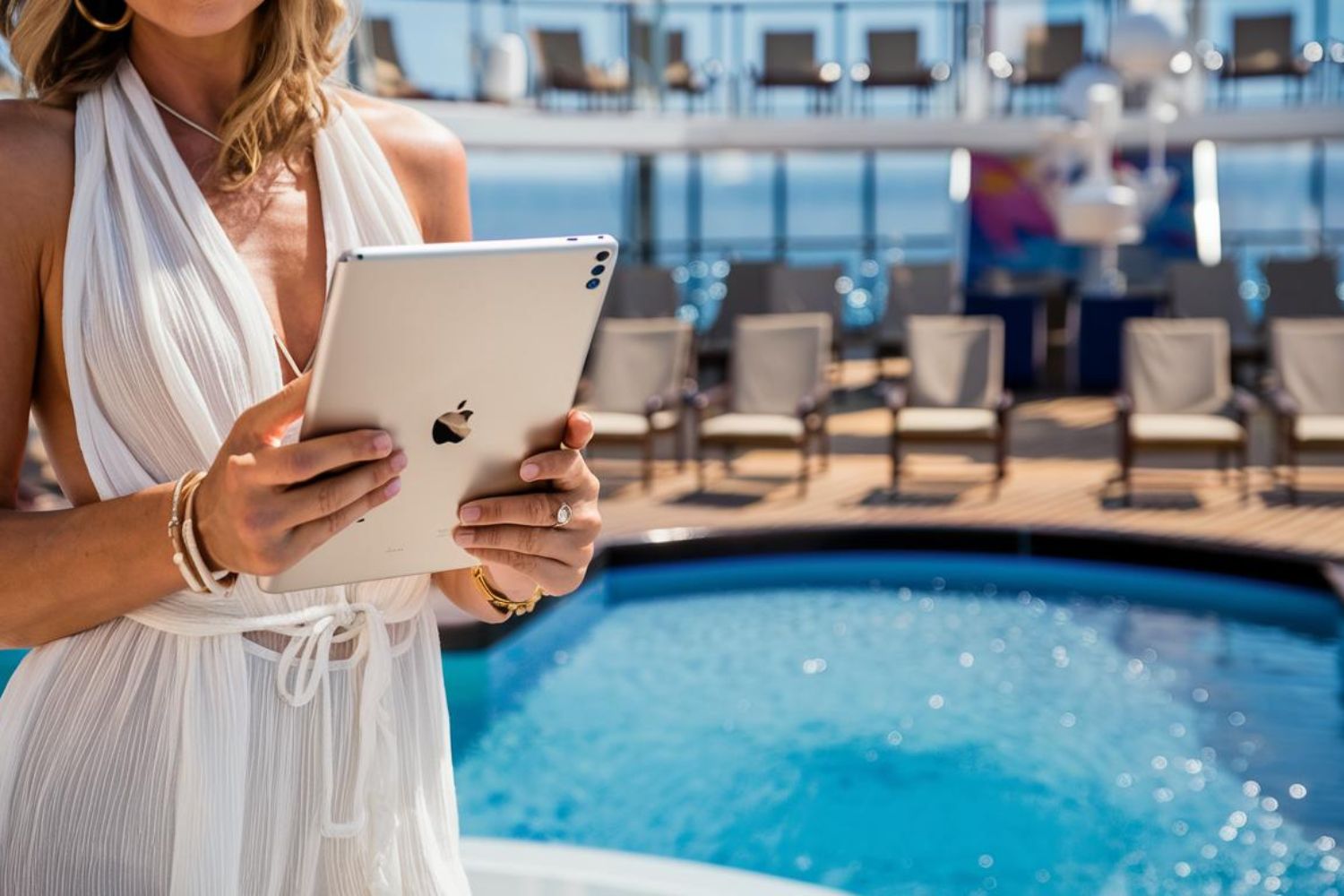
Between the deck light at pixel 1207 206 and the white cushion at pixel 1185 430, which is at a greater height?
the deck light at pixel 1207 206

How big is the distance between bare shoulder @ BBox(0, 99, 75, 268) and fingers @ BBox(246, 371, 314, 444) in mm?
228

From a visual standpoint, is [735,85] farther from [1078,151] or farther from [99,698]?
[99,698]

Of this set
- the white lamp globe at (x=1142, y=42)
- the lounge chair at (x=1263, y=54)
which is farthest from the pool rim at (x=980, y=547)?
the lounge chair at (x=1263, y=54)

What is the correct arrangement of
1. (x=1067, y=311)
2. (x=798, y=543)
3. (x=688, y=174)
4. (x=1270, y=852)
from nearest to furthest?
(x=1270, y=852) → (x=798, y=543) → (x=1067, y=311) → (x=688, y=174)

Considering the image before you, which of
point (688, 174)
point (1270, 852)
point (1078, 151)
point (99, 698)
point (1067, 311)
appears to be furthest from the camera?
point (688, 174)

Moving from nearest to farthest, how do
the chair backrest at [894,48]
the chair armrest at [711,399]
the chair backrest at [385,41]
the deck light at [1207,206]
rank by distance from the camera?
the chair armrest at [711,399], the chair backrest at [385,41], the chair backrest at [894,48], the deck light at [1207,206]

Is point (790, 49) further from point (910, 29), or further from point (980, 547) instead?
point (980, 547)

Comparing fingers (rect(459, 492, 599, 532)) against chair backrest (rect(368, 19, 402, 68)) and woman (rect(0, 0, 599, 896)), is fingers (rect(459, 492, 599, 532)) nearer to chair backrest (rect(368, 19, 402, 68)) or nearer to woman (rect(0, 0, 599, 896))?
woman (rect(0, 0, 599, 896))

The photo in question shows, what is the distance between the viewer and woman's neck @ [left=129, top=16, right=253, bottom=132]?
1.14 metres

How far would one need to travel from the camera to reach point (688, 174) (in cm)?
1591

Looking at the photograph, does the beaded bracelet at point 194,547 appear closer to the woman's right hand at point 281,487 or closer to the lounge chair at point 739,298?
the woman's right hand at point 281,487

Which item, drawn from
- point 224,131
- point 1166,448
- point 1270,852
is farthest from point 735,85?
point 224,131

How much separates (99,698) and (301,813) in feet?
0.55

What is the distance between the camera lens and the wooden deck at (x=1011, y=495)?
7895 millimetres
